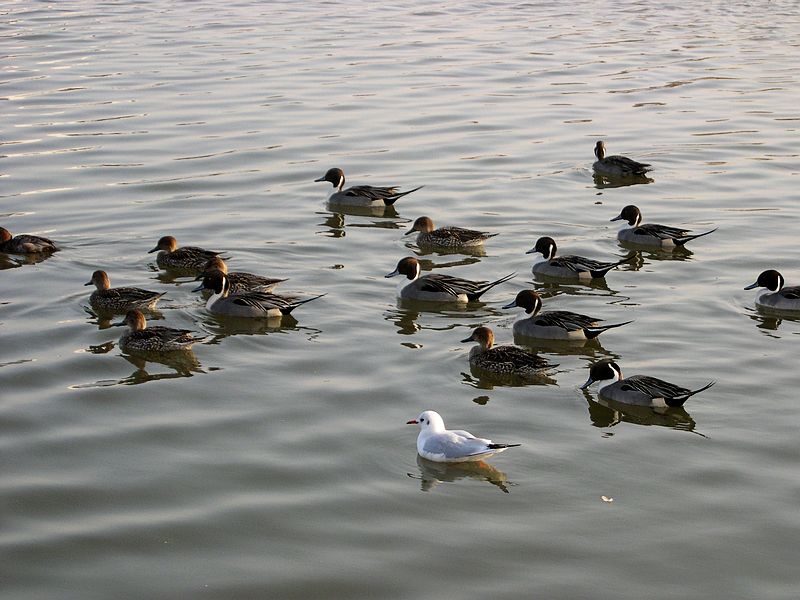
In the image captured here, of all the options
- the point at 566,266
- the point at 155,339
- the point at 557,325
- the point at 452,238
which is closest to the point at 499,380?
the point at 557,325

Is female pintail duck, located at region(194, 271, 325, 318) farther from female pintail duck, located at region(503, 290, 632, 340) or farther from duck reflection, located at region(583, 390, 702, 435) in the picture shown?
duck reflection, located at region(583, 390, 702, 435)

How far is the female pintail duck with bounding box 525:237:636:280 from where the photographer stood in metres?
13.9

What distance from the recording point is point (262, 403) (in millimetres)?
10531

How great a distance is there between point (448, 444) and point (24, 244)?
730 cm

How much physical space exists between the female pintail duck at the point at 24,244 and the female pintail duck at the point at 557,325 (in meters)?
5.81

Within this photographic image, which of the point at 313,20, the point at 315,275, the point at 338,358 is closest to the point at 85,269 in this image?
the point at 315,275

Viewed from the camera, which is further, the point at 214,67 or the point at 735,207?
the point at 214,67

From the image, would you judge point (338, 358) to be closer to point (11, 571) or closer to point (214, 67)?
point (11, 571)

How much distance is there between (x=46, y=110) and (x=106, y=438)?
13.9 metres

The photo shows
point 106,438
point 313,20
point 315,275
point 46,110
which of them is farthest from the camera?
point 313,20

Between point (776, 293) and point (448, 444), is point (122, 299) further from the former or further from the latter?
point (776, 293)

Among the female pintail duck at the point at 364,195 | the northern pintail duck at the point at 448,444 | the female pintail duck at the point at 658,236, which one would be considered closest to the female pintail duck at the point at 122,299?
the northern pintail duck at the point at 448,444

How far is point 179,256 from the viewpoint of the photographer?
14.1 meters

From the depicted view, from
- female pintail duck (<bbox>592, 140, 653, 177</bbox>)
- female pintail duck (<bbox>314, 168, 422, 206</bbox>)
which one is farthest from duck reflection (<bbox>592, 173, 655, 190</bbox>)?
female pintail duck (<bbox>314, 168, 422, 206</bbox>)
